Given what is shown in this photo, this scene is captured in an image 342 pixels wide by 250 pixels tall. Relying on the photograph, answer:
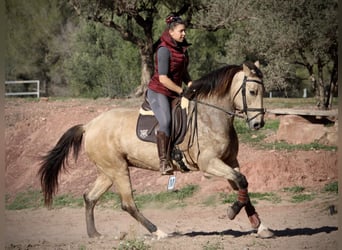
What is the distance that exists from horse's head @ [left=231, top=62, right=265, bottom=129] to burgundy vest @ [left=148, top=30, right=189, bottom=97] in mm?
569

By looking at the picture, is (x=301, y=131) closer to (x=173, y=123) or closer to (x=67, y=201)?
(x=67, y=201)

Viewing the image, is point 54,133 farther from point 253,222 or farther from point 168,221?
point 253,222

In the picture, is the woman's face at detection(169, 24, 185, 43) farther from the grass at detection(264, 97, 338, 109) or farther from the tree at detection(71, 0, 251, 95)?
the tree at detection(71, 0, 251, 95)

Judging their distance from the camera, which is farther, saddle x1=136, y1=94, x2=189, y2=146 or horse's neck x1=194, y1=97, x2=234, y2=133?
saddle x1=136, y1=94, x2=189, y2=146

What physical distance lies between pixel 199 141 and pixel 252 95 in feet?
2.12

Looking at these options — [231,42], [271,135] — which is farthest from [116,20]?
[271,135]

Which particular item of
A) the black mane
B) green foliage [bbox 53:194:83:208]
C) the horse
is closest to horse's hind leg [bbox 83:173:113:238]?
the horse

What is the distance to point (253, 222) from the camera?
18.3 ft

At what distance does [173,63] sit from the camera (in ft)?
18.7

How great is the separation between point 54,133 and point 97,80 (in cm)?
326

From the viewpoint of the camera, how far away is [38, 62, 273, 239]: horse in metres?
5.51

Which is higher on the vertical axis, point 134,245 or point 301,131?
point 301,131

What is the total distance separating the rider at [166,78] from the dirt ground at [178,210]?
87 centimetres

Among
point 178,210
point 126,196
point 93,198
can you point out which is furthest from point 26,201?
point 126,196
